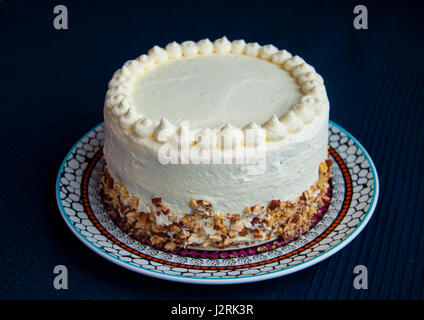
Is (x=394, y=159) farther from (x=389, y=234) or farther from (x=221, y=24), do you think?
(x=221, y=24)

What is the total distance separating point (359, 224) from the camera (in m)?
2.42

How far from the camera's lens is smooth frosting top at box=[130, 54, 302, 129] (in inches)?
94.0

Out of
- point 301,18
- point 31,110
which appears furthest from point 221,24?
point 31,110

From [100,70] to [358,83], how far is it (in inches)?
71.2

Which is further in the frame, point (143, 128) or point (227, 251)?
point (227, 251)

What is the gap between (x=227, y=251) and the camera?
2410 mm

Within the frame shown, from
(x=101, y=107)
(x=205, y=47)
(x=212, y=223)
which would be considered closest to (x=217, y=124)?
(x=212, y=223)

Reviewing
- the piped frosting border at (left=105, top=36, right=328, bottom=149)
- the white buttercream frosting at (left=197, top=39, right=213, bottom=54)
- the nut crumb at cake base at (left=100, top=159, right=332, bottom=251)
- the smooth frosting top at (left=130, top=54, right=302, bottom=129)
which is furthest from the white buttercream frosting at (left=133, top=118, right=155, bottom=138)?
the white buttercream frosting at (left=197, top=39, right=213, bottom=54)

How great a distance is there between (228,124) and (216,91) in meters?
0.37

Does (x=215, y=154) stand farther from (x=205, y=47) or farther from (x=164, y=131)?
(x=205, y=47)

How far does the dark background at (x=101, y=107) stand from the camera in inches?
92.4

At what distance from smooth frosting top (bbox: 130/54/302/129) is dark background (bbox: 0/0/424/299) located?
2.33ft

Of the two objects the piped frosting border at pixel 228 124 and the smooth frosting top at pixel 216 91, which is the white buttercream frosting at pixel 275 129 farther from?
the smooth frosting top at pixel 216 91

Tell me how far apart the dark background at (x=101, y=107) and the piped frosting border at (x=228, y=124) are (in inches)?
24.6
